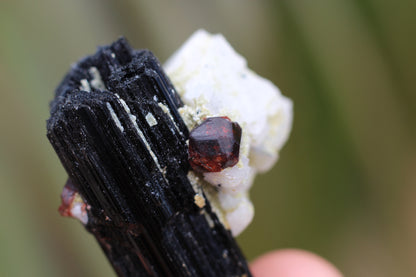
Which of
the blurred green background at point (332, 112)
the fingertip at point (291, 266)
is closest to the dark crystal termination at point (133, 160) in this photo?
the fingertip at point (291, 266)

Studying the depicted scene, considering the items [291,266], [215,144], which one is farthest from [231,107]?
[291,266]

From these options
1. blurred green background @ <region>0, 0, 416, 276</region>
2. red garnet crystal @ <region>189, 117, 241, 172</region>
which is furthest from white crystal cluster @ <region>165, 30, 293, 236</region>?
blurred green background @ <region>0, 0, 416, 276</region>

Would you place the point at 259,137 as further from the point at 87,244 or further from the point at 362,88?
the point at 362,88

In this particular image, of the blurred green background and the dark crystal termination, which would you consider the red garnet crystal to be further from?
the blurred green background

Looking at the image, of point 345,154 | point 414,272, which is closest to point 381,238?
point 414,272

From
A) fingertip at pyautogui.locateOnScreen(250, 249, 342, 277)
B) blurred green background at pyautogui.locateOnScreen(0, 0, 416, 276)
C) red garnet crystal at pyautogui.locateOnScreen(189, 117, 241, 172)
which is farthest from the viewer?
blurred green background at pyautogui.locateOnScreen(0, 0, 416, 276)

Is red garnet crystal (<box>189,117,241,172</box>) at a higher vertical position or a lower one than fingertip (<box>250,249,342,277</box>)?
higher

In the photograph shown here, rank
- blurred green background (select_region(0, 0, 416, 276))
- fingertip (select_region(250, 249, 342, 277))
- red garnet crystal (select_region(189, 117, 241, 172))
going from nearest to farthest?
1. red garnet crystal (select_region(189, 117, 241, 172))
2. fingertip (select_region(250, 249, 342, 277))
3. blurred green background (select_region(0, 0, 416, 276))
